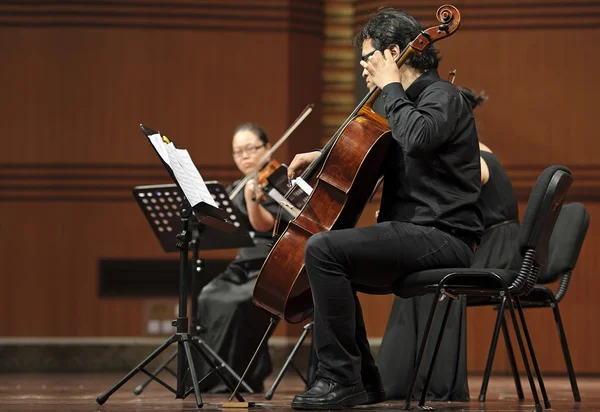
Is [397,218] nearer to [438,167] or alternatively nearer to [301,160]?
[438,167]

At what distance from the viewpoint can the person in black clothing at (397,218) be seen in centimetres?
262

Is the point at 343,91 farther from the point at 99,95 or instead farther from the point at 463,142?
the point at 463,142

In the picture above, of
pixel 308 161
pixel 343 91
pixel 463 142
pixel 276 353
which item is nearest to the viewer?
pixel 463 142

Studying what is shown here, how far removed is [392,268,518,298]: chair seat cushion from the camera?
8.64 feet

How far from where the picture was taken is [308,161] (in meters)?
3.06

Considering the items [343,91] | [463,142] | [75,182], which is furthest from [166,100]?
[463,142]

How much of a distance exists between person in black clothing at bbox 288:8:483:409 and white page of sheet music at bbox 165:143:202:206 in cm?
55

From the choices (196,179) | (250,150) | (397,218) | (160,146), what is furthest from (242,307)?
(397,218)

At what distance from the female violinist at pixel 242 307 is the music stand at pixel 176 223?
27 cm

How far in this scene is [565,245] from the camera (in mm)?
3764

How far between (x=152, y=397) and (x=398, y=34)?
1.65 metres

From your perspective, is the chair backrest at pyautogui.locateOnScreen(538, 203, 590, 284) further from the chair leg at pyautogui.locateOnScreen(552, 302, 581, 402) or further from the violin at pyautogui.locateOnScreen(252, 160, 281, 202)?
the violin at pyautogui.locateOnScreen(252, 160, 281, 202)

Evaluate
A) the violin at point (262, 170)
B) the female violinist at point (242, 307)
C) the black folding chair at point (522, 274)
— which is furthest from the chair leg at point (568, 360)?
the violin at point (262, 170)

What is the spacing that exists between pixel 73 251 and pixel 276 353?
1.37 meters
